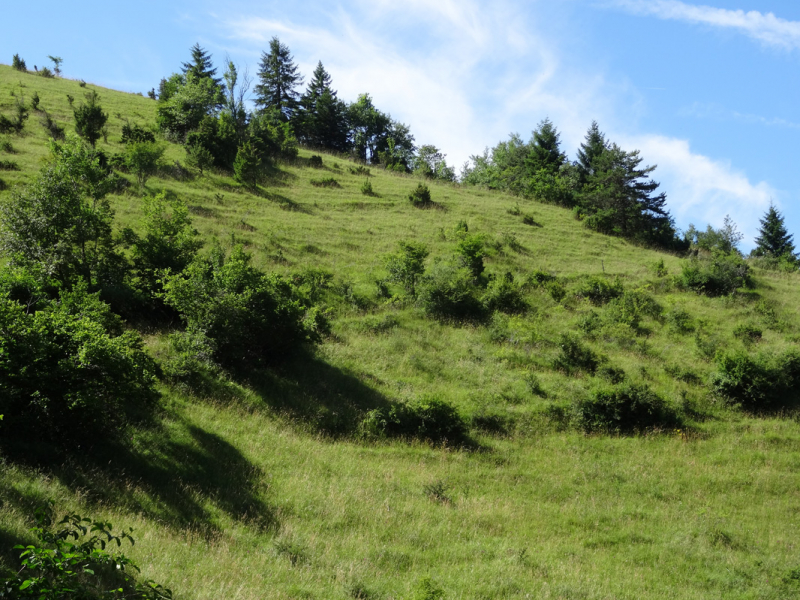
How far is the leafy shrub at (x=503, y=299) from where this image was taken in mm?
24156

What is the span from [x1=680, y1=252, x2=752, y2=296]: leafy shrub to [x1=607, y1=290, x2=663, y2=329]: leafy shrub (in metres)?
4.58

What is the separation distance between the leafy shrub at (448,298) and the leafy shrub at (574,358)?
4615 mm

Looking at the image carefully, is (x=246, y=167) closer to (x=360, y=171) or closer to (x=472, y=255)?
(x=360, y=171)

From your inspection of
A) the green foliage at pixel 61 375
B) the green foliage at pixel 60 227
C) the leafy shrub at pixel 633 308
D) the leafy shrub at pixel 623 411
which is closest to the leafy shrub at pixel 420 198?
the leafy shrub at pixel 633 308

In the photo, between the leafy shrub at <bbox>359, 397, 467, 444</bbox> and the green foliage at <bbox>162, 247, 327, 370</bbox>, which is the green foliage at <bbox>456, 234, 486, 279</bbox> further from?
the leafy shrub at <bbox>359, 397, 467, 444</bbox>

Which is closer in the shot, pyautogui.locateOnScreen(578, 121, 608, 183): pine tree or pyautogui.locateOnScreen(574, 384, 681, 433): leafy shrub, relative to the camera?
pyautogui.locateOnScreen(574, 384, 681, 433): leafy shrub

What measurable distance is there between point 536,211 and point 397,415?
104 feet

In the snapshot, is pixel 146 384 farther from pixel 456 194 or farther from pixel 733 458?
pixel 456 194

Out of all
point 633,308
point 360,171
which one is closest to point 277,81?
point 360,171

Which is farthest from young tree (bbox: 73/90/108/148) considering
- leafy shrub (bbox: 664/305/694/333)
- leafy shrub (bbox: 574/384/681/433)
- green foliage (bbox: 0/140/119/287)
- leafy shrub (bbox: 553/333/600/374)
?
leafy shrub (bbox: 664/305/694/333)

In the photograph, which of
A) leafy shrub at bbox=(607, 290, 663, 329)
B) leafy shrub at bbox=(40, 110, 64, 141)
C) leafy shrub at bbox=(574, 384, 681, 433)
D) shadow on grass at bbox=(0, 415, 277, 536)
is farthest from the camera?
leafy shrub at bbox=(40, 110, 64, 141)

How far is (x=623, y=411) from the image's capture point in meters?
16.6

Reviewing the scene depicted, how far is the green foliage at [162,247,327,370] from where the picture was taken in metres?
15.4

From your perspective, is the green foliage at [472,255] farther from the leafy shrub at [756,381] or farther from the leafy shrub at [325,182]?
the leafy shrub at [325,182]
